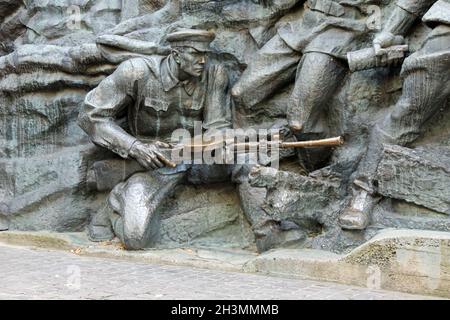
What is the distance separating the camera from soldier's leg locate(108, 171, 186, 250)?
6160 mm

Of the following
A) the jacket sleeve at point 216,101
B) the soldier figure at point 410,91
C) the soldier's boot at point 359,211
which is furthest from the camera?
the jacket sleeve at point 216,101

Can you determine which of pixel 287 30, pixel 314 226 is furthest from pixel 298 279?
pixel 287 30

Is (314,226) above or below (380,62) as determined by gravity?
below

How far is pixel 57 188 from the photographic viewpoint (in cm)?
709

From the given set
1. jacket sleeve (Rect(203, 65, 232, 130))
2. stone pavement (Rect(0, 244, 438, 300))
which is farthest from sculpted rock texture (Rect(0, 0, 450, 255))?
stone pavement (Rect(0, 244, 438, 300))

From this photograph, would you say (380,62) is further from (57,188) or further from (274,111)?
(57,188)

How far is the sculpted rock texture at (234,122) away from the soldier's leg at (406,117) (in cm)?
8

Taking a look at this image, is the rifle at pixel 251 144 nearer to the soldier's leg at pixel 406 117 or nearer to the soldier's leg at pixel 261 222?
the soldier's leg at pixel 261 222

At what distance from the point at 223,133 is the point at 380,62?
1553mm

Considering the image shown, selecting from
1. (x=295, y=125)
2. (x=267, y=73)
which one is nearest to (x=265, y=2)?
(x=267, y=73)

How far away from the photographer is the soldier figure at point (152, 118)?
618cm

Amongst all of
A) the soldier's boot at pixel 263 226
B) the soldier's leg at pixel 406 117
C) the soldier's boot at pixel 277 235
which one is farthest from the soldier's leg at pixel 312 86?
the soldier's boot at pixel 277 235

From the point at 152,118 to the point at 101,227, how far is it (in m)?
1.16

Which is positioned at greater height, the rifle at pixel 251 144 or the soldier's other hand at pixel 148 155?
the rifle at pixel 251 144
